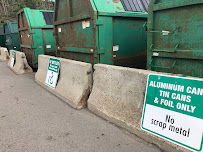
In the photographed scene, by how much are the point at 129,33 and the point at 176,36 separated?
1.80 m

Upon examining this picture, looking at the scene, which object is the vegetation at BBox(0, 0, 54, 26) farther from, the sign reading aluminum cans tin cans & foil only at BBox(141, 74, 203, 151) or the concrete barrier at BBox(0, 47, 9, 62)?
the sign reading aluminum cans tin cans & foil only at BBox(141, 74, 203, 151)

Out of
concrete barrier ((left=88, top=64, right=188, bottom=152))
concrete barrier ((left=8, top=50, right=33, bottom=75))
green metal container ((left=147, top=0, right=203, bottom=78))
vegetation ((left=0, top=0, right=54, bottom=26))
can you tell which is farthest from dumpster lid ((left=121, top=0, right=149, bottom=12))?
vegetation ((left=0, top=0, right=54, bottom=26))

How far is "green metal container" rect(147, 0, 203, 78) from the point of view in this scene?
259cm

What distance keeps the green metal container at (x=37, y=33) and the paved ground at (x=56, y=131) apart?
3554 mm

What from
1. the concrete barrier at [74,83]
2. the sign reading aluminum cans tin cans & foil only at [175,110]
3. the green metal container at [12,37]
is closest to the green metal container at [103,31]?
the concrete barrier at [74,83]

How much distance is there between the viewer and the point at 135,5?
187 inches

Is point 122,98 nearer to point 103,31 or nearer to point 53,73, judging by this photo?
point 103,31

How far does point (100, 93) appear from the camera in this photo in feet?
10.3

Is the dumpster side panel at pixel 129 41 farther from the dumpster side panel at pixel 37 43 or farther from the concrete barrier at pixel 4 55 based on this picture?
the concrete barrier at pixel 4 55

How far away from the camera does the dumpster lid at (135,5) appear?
14.8 ft

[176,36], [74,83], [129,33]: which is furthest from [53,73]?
[176,36]

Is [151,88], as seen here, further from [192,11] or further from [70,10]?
[70,10]

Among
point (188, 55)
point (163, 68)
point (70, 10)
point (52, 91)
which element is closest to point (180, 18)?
point (188, 55)

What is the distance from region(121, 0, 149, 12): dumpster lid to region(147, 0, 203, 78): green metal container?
63.1 inches
